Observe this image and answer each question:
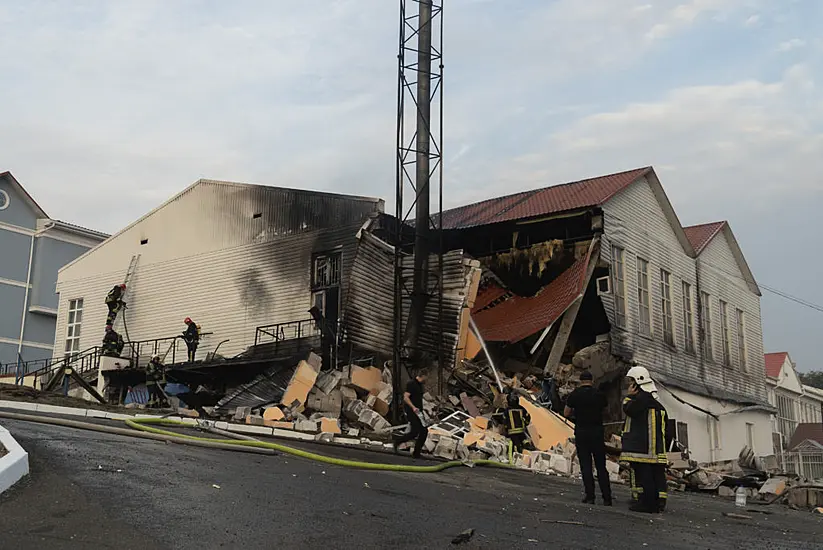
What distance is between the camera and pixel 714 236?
1289 inches

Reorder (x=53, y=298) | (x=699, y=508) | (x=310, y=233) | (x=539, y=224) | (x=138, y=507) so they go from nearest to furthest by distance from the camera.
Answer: (x=138, y=507) < (x=699, y=508) < (x=310, y=233) < (x=539, y=224) < (x=53, y=298)

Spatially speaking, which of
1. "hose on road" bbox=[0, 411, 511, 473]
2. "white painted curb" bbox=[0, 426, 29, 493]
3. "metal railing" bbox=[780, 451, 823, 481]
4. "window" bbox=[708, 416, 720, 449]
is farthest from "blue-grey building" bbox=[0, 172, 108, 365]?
"white painted curb" bbox=[0, 426, 29, 493]

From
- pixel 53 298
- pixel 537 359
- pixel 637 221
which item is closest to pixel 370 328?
pixel 537 359

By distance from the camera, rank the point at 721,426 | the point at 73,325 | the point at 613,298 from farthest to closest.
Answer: the point at 73,325 < the point at 721,426 < the point at 613,298

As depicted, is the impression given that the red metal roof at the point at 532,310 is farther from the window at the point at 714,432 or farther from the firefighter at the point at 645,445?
the firefighter at the point at 645,445

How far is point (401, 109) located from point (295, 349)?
701 cm

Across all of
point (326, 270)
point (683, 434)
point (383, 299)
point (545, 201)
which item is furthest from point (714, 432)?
point (326, 270)

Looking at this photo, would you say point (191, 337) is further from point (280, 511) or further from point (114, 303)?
point (280, 511)

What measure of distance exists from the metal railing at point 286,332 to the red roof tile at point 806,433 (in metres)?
27.7

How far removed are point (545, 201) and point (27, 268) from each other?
2951cm

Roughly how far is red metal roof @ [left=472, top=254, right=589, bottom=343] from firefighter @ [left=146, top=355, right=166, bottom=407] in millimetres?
8979

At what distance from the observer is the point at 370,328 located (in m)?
22.8

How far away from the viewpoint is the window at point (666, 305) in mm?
28766

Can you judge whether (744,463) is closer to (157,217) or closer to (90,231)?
(157,217)
